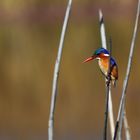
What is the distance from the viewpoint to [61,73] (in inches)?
725

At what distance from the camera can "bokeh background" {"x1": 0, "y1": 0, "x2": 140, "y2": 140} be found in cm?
1262

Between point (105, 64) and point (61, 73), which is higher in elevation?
point (61, 73)

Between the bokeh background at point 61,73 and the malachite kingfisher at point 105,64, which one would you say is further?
the bokeh background at point 61,73

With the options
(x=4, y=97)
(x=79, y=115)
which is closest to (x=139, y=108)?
(x=79, y=115)

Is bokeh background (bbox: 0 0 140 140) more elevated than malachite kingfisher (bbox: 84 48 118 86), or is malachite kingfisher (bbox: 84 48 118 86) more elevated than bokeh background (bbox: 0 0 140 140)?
bokeh background (bbox: 0 0 140 140)

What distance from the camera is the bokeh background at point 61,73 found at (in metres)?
12.6

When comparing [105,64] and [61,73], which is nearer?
[105,64]

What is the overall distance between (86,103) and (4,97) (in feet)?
7.19

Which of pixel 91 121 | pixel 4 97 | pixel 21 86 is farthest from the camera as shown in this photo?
pixel 21 86

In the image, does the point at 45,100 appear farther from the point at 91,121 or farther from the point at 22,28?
the point at 22,28

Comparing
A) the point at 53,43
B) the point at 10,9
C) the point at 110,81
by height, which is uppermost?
the point at 10,9

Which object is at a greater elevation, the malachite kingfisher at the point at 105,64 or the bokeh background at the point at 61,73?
the bokeh background at the point at 61,73

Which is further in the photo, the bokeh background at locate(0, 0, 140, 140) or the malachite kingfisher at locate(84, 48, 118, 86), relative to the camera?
the bokeh background at locate(0, 0, 140, 140)

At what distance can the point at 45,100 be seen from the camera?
15.0 m
